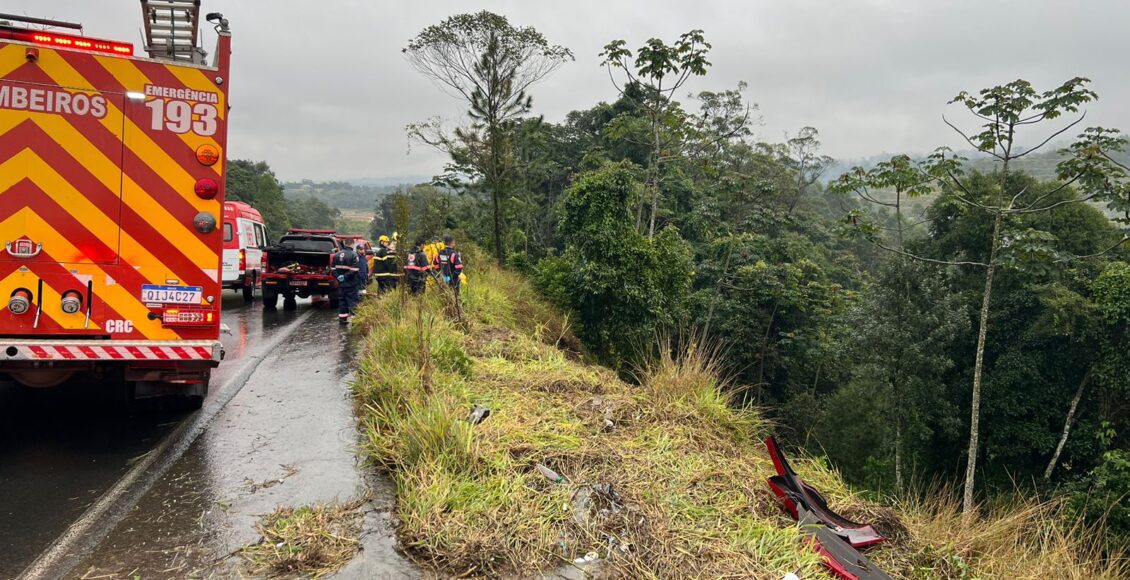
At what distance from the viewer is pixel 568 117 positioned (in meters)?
39.8

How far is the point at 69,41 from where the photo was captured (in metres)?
4.35

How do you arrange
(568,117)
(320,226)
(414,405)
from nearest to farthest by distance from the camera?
(414,405) < (568,117) < (320,226)

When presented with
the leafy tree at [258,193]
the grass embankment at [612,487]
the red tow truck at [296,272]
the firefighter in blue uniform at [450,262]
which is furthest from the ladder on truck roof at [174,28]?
the leafy tree at [258,193]

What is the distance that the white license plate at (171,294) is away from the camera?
15.0ft

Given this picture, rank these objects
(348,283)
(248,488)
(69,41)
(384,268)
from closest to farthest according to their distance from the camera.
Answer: (248,488), (69,41), (348,283), (384,268)

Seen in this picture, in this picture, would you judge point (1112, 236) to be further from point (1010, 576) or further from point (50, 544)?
point (50, 544)

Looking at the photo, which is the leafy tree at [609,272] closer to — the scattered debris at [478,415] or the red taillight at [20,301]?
the scattered debris at [478,415]

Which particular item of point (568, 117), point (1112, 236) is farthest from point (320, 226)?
point (1112, 236)

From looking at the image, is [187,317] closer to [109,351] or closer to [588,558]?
[109,351]

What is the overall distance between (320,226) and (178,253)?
96.3 m

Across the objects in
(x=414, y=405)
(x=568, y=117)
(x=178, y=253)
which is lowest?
(x=414, y=405)

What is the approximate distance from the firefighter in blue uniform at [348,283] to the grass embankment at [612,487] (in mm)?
5345

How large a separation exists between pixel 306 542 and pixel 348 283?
331 inches

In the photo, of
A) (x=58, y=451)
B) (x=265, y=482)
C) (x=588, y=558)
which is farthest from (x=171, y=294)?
(x=588, y=558)
